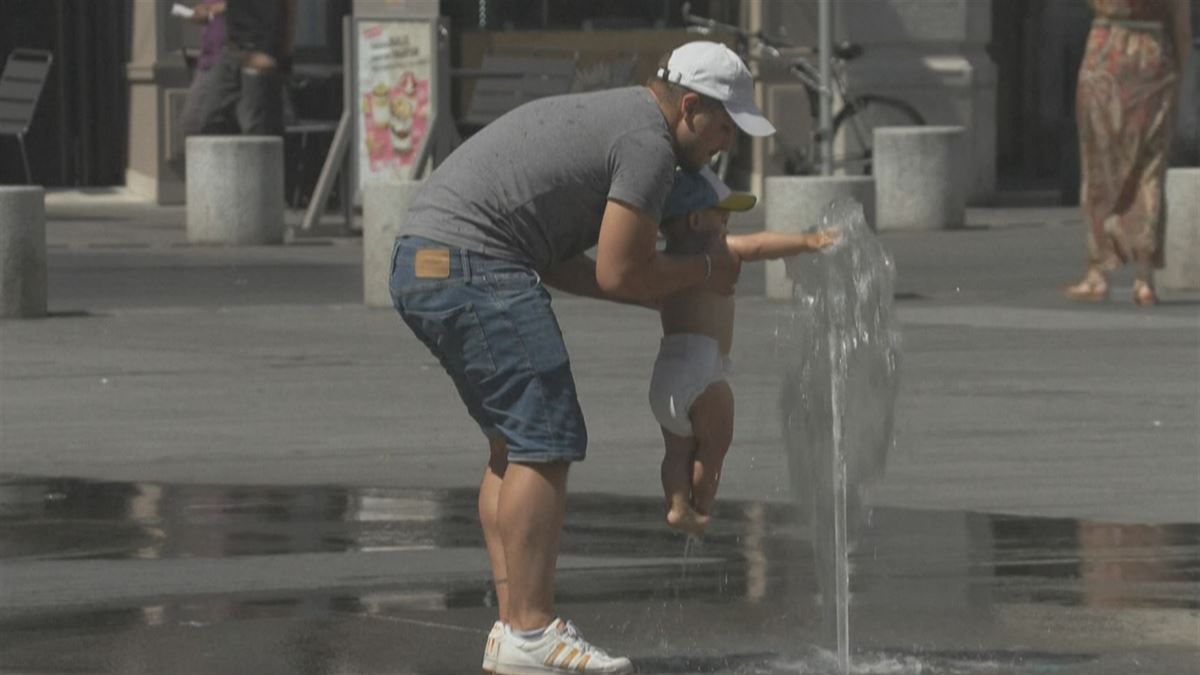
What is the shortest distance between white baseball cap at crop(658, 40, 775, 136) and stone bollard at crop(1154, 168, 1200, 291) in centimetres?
1050

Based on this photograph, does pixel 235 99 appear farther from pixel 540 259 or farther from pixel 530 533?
pixel 530 533

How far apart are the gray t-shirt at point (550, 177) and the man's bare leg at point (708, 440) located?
51 centimetres

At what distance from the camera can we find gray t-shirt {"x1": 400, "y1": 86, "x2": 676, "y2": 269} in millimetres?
6730

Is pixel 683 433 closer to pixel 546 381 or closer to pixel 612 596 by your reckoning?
pixel 546 381

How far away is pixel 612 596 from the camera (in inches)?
326

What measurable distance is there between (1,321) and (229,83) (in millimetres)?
5858

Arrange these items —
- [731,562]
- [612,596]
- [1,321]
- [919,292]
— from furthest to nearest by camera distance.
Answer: [919,292]
[1,321]
[731,562]
[612,596]

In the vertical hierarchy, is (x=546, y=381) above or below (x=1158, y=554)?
above

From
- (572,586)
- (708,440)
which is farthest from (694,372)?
(572,586)

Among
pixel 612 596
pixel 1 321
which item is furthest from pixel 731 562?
pixel 1 321

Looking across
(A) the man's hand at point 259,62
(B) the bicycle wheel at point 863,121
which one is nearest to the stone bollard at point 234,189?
(A) the man's hand at point 259,62

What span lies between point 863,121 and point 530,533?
17.8 meters

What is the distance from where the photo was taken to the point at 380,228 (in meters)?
16.5

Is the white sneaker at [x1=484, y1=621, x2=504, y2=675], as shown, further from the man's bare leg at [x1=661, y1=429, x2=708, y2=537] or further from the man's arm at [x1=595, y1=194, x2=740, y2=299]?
the man's arm at [x1=595, y1=194, x2=740, y2=299]
